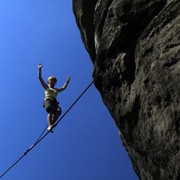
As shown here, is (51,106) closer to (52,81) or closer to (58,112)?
(58,112)

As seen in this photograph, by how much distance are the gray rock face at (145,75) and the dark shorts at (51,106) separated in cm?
498

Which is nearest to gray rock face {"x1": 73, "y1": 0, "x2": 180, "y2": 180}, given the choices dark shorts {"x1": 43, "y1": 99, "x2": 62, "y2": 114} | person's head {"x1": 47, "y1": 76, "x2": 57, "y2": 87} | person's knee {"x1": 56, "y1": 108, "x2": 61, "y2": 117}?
dark shorts {"x1": 43, "y1": 99, "x2": 62, "y2": 114}

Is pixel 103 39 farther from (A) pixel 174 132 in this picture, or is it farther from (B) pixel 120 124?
(A) pixel 174 132

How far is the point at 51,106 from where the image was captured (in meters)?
12.8

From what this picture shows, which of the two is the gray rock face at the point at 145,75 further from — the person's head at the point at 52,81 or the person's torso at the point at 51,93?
the person's head at the point at 52,81

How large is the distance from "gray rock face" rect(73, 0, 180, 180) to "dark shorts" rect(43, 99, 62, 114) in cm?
498

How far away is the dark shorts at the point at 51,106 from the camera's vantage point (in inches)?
503

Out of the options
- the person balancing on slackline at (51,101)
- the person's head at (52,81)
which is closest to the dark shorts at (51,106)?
the person balancing on slackline at (51,101)

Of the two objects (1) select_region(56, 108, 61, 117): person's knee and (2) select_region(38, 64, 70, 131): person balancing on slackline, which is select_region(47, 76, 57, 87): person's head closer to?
(2) select_region(38, 64, 70, 131): person balancing on slackline

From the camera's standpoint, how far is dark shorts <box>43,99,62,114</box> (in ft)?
41.9

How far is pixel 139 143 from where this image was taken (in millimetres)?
6578

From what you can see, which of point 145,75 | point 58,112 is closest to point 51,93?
point 58,112

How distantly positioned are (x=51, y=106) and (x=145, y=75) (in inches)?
280

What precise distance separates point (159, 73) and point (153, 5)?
175 centimetres
